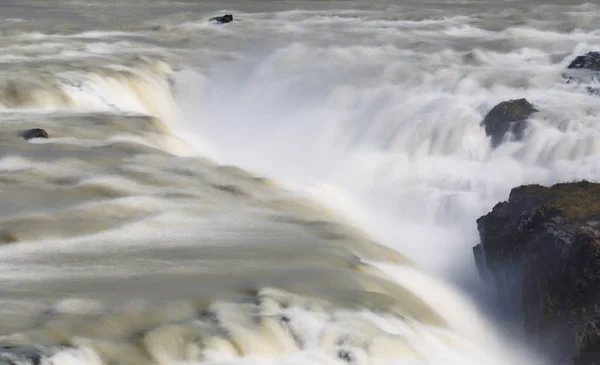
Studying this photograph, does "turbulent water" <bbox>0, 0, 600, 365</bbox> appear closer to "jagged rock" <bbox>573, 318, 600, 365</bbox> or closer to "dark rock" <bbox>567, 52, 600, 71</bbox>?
"dark rock" <bbox>567, 52, 600, 71</bbox>

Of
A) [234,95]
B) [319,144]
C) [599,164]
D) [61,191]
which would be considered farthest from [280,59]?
[61,191]

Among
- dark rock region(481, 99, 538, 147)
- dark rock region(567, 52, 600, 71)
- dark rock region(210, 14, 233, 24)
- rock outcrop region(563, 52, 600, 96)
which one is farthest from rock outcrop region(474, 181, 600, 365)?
dark rock region(210, 14, 233, 24)

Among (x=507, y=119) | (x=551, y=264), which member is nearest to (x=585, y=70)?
(x=507, y=119)

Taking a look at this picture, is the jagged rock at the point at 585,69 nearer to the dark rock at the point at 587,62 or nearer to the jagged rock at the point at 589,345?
the dark rock at the point at 587,62

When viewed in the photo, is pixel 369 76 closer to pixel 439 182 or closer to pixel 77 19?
pixel 439 182

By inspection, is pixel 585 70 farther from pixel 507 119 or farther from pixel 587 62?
pixel 507 119

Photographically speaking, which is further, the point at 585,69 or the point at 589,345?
the point at 585,69
